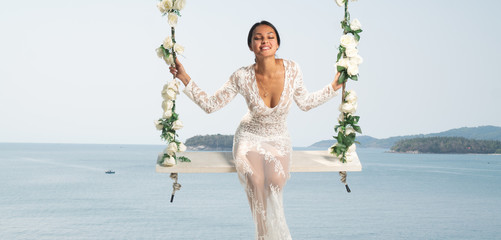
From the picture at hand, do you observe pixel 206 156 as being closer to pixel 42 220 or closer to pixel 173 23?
pixel 173 23

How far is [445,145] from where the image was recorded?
312 feet

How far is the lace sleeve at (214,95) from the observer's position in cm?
366

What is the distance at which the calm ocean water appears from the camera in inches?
1964

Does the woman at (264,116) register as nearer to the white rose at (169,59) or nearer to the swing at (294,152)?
the white rose at (169,59)

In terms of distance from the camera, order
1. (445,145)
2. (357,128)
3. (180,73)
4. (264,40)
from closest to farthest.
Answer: (264,40)
(180,73)
(357,128)
(445,145)

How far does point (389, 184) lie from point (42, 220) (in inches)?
1742

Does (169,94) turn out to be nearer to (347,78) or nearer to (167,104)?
(167,104)

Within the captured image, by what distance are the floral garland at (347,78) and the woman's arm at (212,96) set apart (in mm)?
769

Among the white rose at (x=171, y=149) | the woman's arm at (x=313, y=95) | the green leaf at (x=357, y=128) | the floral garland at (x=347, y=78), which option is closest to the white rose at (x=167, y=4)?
the white rose at (x=171, y=149)

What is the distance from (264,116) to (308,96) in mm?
392

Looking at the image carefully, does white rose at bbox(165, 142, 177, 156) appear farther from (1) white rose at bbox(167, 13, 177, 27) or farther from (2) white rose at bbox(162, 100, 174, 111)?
(1) white rose at bbox(167, 13, 177, 27)

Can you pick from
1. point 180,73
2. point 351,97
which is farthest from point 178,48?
point 351,97

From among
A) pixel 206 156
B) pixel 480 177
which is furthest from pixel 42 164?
pixel 206 156

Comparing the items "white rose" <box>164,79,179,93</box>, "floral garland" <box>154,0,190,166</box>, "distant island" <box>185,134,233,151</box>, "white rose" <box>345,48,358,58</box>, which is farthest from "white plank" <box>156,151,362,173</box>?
"distant island" <box>185,134,233,151</box>
